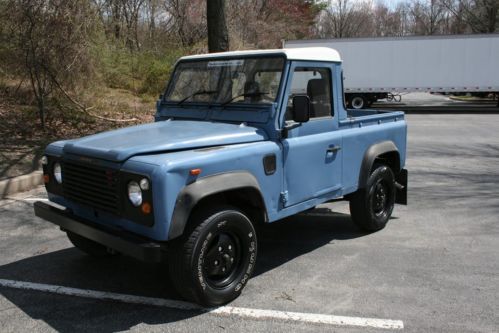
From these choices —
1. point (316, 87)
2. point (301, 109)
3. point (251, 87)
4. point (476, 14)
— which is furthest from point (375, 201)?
point (476, 14)

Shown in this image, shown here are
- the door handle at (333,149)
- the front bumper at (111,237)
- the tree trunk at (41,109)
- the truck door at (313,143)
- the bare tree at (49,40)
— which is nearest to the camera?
the front bumper at (111,237)

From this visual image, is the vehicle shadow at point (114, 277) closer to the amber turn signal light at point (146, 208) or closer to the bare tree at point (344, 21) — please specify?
the amber turn signal light at point (146, 208)

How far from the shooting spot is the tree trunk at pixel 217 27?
37.2 feet

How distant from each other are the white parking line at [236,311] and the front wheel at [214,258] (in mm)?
161

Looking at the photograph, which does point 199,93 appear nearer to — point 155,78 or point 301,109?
point 301,109

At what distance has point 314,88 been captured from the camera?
485 centimetres

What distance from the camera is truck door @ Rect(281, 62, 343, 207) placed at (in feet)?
14.4

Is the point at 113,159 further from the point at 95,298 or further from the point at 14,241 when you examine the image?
the point at 14,241

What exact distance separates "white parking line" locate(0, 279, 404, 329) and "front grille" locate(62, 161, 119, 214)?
77 centimetres

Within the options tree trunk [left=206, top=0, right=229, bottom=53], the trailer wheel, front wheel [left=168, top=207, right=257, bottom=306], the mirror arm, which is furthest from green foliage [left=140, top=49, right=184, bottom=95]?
front wheel [left=168, top=207, right=257, bottom=306]

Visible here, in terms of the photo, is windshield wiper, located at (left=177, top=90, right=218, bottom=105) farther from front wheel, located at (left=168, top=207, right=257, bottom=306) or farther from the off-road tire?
the off-road tire

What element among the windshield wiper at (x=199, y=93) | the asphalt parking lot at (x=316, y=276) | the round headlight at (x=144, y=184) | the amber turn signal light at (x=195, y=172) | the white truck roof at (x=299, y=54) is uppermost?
the white truck roof at (x=299, y=54)

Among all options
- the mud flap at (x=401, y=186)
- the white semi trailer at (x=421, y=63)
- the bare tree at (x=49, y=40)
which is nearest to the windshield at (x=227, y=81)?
the mud flap at (x=401, y=186)

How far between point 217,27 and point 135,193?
855 centimetres
